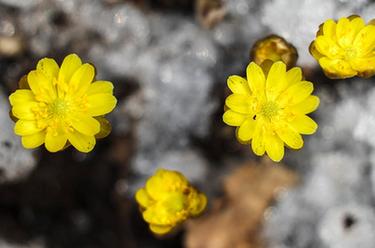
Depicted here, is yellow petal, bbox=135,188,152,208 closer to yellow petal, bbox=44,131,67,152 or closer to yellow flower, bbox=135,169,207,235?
yellow flower, bbox=135,169,207,235

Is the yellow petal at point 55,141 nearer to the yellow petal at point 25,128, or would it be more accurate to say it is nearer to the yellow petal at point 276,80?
the yellow petal at point 25,128

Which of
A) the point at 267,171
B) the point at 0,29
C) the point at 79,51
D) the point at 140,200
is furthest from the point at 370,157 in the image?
the point at 0,29

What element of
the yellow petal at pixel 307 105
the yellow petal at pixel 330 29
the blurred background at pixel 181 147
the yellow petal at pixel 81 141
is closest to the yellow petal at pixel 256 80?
the yellow petal at pixel 307 105

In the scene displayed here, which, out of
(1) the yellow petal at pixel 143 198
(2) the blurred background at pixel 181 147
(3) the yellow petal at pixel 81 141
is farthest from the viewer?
(2) the blurred background at pixel 181 147

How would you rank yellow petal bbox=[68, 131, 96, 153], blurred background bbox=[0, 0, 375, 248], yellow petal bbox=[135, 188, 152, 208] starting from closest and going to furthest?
yellow petal bbox=[68, 131, 96, 153], yellow petal bbox=[135, 188, 152, 208], blurred background bbox=[0, 0, 375, 248]

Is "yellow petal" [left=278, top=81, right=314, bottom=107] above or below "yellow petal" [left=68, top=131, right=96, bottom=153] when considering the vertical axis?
above

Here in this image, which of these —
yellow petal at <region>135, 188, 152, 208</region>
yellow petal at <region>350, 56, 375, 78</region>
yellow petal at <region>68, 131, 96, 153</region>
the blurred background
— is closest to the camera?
yellow petal at <region>68, 131, 96, 153</region>

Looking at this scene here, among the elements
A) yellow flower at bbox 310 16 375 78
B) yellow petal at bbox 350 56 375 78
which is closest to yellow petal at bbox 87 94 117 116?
yellow flower at bbox 310 16 375 78
